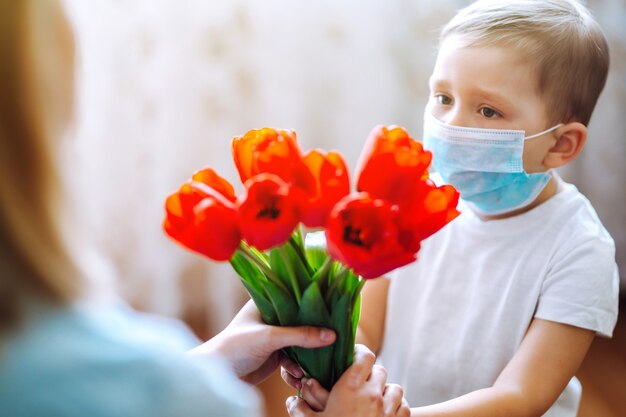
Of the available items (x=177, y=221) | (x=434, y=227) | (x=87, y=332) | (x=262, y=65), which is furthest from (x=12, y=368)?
(x=262, y=65)

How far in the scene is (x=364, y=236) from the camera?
0.68m

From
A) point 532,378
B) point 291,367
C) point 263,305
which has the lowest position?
point 532,378

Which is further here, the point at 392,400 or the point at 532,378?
the point at 532,378

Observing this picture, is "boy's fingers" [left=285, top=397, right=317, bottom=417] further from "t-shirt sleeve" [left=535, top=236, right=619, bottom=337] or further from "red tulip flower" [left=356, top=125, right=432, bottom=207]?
"t-shirt sleeve" [left=535, top=236, right=619, bottom=337]

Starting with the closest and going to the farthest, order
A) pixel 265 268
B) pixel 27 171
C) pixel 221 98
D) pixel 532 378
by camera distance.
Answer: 1. pixel 27 171
2. pixel 265 268
3. pixel 532 378
4. pixel 221 98

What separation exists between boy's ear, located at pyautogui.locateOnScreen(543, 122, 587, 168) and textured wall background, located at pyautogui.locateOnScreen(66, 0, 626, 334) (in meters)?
1.04

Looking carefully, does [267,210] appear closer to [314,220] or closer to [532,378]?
[314,220]

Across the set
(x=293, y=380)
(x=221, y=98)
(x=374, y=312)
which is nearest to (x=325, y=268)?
(x=293, y=380)

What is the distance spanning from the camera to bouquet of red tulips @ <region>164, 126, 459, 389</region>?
68 centimetres

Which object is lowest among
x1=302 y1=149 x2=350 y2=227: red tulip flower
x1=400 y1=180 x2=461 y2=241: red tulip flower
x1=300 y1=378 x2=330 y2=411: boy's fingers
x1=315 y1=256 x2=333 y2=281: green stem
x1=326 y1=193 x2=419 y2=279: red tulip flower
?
x1=300 y1=378 x2=330 y2=411: boy's fingers

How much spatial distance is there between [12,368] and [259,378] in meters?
0.45

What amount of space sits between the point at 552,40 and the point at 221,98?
127 centimetres

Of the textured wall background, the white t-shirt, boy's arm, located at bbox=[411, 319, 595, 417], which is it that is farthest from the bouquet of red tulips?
the textured wall background

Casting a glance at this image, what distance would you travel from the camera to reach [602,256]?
3.83 feet
